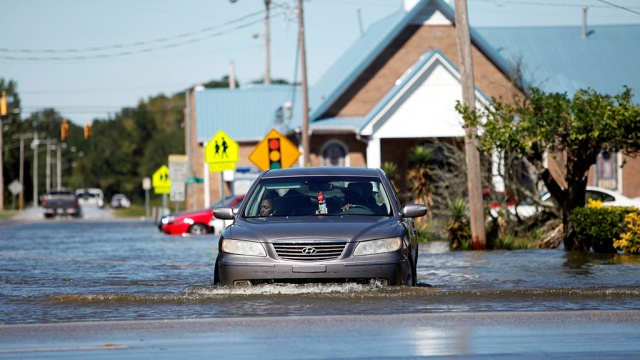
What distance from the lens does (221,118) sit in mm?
58250

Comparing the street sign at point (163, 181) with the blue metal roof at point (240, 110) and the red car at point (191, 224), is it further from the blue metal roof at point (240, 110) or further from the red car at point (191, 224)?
the red car at point (191, 224)

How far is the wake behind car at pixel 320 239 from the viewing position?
12328 millimetres

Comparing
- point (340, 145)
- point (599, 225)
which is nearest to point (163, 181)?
point (340, 145)

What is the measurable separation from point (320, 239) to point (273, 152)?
52.3 feet

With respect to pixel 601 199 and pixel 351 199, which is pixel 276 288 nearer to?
pixel 351 199

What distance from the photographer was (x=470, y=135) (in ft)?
79.6

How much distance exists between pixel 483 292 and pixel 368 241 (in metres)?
1.95

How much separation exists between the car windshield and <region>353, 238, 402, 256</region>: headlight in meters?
0.97

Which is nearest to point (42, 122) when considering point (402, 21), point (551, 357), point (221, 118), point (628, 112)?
point (221, 118)

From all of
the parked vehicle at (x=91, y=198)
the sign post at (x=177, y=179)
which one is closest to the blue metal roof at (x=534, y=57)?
the sign post at (x=177, y=179)

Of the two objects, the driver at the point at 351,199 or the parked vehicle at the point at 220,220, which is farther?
the parked vehicle at the point at 220,220

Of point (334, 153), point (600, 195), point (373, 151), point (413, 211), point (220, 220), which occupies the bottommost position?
point (220, 220)

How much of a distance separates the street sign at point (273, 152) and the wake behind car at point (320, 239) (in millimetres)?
14294

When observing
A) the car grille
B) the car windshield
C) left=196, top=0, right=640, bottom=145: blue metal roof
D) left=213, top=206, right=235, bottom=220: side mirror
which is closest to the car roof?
the car windshield
